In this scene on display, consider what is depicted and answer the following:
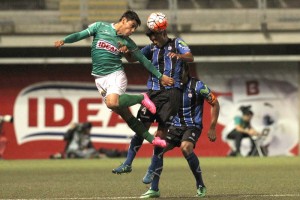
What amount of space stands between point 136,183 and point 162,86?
11.7ft

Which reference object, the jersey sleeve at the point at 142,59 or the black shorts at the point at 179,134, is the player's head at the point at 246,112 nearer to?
the black shorts at the point at 179,134

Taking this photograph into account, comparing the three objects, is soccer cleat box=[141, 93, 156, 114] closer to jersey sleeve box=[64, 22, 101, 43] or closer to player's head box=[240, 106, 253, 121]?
jersey sleeve box=[64, 22, 101, 43]

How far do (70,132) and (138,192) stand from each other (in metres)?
15.7

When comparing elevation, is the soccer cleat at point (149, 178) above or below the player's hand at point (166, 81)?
below

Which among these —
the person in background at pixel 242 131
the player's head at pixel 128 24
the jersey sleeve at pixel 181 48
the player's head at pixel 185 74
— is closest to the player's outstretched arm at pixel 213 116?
the player's head at pixel 185 74

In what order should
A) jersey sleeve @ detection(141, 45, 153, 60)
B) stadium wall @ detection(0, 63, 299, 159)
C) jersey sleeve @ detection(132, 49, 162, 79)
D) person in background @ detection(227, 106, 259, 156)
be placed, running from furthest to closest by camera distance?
stadium wall @ detection(0, 63, 299, 159), person in background @ detection(227, 106, 259, 156), jersey sleeve @ detection(141, 45, 153, 60), jersey sleeve @ detection(132, 49, 162, 79)

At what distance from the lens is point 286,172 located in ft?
59.1

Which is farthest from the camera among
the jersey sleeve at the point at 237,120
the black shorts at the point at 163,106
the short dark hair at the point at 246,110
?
the jersey sleeve at the point at 237,120

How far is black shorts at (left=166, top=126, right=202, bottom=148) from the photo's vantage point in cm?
1177

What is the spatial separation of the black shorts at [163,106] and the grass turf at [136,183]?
100 cm

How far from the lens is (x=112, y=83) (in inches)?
461

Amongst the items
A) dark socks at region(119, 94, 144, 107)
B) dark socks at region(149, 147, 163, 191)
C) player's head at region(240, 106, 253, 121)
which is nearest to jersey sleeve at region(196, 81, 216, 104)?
dark socks at region(119, 94, 144, 107)

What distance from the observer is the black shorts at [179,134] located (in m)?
11.8

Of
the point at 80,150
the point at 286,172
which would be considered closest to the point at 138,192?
the point at 286,172
